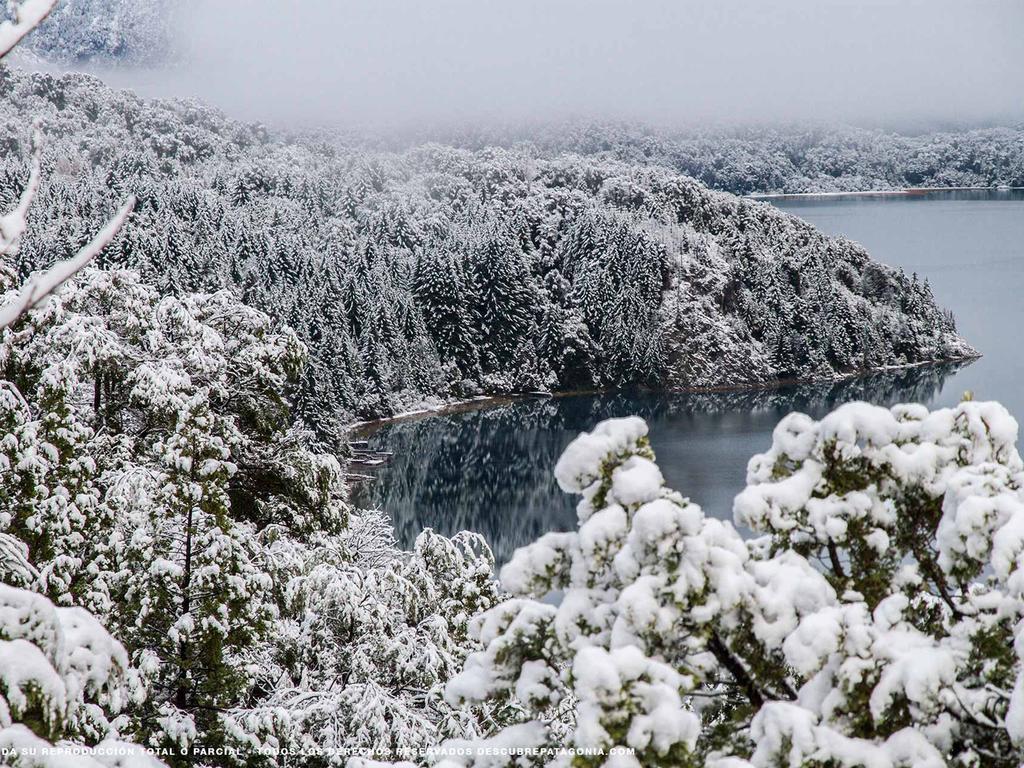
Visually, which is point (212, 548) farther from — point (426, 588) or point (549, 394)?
point (549, 394)

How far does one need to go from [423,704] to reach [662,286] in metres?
92.8

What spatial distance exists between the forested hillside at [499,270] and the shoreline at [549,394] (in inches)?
32.6

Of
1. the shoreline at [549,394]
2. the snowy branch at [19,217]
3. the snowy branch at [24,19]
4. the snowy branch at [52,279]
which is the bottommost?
the shoreline at [549,394]

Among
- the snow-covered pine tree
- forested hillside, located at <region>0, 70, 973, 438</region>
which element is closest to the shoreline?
forested hillside, located at <region>0, 70, 973, 438</region>

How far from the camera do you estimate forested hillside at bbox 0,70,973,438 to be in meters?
79.4

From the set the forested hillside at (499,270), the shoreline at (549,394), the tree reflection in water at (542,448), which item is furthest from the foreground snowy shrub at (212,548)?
the shoreline at (549,394)

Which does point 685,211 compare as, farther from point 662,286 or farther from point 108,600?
point 108,600

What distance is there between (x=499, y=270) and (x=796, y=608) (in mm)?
88749

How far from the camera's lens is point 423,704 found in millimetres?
12305

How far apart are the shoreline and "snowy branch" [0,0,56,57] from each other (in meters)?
66.7

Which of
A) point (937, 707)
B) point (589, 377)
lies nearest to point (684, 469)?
point (589, 377)

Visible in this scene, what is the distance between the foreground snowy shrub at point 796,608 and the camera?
4172mm

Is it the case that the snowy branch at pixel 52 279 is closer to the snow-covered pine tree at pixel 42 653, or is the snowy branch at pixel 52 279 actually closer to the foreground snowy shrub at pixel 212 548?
the snow-covered pine tree at pixel 42 653

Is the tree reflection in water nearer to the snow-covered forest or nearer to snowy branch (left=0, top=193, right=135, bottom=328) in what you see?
the snow-covered forest
